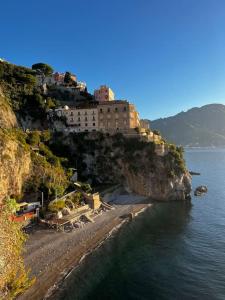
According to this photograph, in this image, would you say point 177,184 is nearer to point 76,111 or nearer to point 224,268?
point 76,111

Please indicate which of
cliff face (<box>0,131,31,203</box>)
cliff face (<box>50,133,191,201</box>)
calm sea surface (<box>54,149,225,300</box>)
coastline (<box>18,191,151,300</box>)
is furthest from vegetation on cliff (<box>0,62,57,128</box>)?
calm sea surface (<box>54,149,225,300</box>)

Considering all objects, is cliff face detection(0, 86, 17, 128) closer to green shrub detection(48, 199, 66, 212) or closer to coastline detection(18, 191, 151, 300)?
green shrub detection(48, 199, 66, 212)

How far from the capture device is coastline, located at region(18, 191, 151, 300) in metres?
35.7

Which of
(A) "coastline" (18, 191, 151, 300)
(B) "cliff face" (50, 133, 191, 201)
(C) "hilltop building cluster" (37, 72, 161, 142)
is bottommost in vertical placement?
(A) "coastline" (18, 191, 151, 300)

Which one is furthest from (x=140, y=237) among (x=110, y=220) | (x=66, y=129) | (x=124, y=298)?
(x=66, y=129)

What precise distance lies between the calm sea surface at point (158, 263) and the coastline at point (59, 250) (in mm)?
1465

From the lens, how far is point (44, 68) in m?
128

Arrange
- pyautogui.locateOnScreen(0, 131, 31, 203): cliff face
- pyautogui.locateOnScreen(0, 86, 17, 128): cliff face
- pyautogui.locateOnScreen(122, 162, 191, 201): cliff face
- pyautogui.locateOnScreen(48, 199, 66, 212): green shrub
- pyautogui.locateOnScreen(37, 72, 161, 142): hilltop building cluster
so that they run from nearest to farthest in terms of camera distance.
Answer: pyautogui.locateOnScreen(0, 131, 31, 203): cliff face, pyautogui.locateOnScreen(48, 199, 66, 212): green shrub, pyautogui.locateOnScreen(0, 86, 17, 128): cliff face, pyautogui.locateOnScreen(122, 162, 191, 201): cliff face, pyautogui.locateOnScreen(37, 72, 161, 142): hilltop building cluster

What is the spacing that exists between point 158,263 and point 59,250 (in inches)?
579

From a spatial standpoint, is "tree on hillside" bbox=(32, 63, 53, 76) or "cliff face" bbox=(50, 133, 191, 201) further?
"tree on hillside" bbox=(32, 63, 53, 76)

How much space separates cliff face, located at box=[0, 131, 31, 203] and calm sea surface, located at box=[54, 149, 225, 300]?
2106 cm

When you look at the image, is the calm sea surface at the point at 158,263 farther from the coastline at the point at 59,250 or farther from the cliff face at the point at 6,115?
the cliff face at the point at 6,115

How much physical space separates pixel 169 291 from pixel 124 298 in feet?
17.7

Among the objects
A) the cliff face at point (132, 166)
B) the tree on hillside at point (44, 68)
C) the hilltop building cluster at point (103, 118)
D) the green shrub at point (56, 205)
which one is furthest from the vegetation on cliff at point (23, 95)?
the green shrub at point (56, 205)
